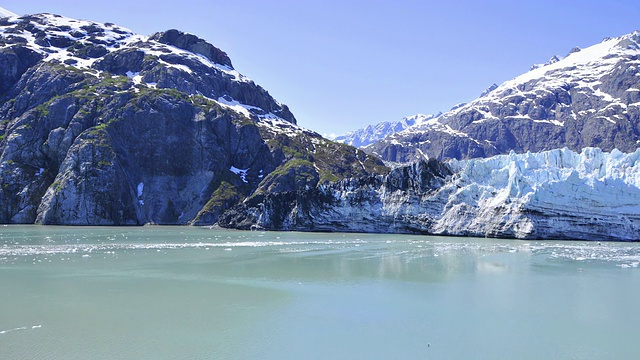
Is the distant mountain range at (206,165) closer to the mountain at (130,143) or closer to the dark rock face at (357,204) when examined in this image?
the dark rock face at (357,204)

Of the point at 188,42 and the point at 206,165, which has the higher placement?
the point at 188,42

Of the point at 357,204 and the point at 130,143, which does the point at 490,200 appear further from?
the point at 130,143

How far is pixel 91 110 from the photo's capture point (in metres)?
118

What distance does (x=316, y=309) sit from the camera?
1961 cm

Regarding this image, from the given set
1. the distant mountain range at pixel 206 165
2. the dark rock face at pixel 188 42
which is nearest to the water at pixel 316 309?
the distant mountain range at pixel 206 165

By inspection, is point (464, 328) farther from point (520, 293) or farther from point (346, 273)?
point (346, 273)

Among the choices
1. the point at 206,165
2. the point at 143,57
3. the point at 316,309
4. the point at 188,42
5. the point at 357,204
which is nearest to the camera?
the point at 316,309

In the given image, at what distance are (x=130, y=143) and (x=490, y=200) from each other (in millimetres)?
87668

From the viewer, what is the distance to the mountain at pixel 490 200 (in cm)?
5816

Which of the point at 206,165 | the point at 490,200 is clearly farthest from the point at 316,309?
the point at 206,165

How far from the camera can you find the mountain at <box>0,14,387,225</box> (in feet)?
338

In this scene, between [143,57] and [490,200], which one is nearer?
[490,200]

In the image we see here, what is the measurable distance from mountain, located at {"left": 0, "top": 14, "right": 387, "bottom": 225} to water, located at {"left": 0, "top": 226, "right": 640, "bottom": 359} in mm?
63144

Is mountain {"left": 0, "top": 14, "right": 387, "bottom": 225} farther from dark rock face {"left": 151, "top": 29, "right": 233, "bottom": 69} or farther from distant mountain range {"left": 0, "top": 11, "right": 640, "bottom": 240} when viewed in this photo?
dark rock face {"left": 151, "top": 29, "right": 233, "bottom": 69}
